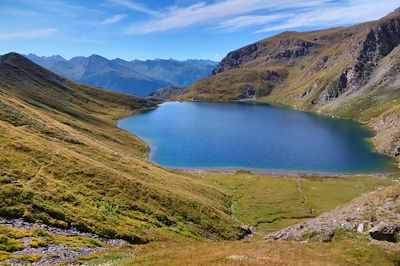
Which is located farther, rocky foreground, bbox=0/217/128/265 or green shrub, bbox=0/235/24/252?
green shrub, bbox=0/235/24/252

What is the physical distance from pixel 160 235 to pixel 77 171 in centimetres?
1985

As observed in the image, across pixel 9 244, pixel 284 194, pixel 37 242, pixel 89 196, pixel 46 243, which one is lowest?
pixel 284 194

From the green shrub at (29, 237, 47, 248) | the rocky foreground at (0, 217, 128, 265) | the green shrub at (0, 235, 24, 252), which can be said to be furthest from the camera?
the green shrub at (29, 237, 47, 248)

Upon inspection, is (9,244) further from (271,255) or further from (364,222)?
(364,222)

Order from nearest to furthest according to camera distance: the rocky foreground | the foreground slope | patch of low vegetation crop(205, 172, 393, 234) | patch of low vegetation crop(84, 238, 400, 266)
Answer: patch of low vegetation crop(84, 238, 400, 266), the rocky foreground, the foreground slope, patch of low vegetation crop(205, 172, 393, 234)

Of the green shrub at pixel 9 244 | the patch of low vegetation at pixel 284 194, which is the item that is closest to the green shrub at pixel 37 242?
the green shrub at pixel 9 244

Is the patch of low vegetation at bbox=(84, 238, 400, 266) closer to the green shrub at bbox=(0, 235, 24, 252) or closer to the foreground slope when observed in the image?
the green shrub at bbox=(0, 235, 24, 252)

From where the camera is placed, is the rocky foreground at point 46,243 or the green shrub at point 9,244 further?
the green shrub at point 9,244

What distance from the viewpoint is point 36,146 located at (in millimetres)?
71125

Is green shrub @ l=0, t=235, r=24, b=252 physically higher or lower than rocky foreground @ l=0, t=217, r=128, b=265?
higher

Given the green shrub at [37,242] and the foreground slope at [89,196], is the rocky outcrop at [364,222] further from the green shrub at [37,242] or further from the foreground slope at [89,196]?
the green shrub at [37,242]

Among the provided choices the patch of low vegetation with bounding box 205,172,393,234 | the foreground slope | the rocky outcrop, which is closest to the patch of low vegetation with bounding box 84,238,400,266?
the rocky outcrop

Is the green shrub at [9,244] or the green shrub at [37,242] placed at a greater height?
the green shrub at [9,244]

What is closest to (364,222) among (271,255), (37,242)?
(271,255)
